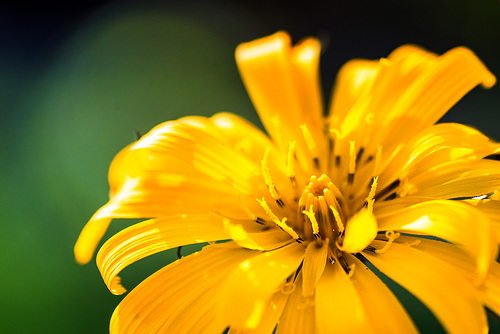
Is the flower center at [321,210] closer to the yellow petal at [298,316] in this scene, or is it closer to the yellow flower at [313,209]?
the yellow flower at [313,209]

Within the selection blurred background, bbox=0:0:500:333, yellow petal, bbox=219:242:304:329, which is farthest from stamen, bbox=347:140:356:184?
blurred background, bbox=0:0:500:333

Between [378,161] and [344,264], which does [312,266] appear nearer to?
[344,264]

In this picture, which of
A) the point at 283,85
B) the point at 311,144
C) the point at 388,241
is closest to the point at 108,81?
the point at 283,85

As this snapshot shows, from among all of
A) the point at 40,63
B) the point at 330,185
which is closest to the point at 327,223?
the point at 330,185

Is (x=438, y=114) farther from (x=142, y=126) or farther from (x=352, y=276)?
(x=142, y=126)

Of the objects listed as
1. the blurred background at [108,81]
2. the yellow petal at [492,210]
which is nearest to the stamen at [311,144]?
the yellow petal at [492,210]

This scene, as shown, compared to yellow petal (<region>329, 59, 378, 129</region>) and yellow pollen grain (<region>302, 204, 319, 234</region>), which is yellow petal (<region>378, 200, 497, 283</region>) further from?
yellow petal (<region>329, 59, 378, 129</region>)
